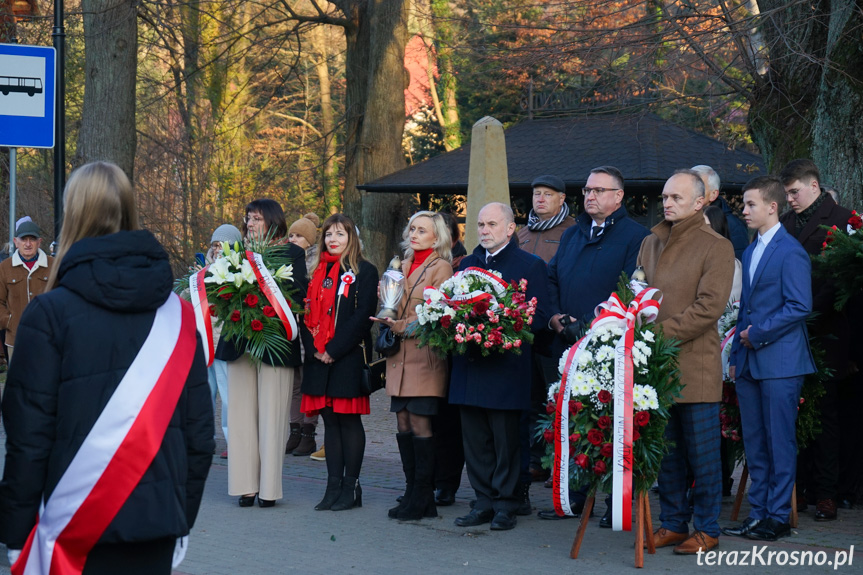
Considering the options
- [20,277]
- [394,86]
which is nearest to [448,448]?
[20,277]

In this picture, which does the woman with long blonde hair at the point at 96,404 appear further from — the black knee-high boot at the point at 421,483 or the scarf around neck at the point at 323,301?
the scarf around neck at the point at 323,301

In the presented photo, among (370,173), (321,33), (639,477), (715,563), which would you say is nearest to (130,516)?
(639,477)

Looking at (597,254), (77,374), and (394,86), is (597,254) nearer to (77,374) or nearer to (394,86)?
(77,374)

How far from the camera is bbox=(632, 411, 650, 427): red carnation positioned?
233 inches

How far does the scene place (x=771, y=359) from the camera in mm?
6578

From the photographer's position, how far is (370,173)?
671 inches

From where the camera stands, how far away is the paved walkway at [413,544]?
6152mm

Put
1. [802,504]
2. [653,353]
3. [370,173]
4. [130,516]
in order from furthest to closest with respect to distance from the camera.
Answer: [370,173] < [802,504] < [653,353] < [130,516]

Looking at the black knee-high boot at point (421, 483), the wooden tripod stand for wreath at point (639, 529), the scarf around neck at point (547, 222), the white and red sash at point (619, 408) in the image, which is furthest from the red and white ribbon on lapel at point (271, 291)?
the wooden tripod stand for wreath at point (639, 529)

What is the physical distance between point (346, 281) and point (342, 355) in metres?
0.56

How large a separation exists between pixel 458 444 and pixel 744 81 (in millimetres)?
6913

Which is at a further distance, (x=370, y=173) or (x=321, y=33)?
(x=321, y=33)

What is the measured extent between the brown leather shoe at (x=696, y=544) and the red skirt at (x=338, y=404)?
251 cm

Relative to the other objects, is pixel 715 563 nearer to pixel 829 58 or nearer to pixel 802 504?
pixel 802 504
